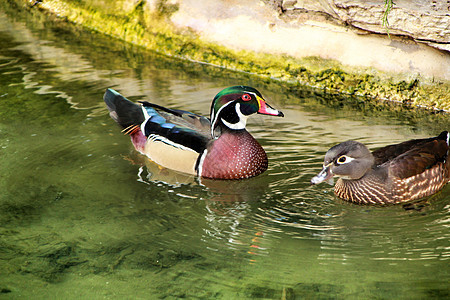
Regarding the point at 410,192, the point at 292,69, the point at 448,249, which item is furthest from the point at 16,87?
the point at 448,249

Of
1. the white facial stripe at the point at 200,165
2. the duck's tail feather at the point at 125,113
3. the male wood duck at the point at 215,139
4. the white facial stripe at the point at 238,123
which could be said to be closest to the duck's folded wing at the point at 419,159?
the male wood duck at the point at 215,139

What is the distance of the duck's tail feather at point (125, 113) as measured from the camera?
6.71 m

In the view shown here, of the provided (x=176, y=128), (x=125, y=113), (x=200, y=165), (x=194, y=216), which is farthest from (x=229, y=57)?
(x=194, y=216)

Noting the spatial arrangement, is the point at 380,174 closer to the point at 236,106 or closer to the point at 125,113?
the point at 236,106

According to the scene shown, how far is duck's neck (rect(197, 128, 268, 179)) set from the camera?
5.98m

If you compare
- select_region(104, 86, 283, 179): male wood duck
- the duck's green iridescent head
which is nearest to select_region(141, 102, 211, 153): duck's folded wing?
select_region(104, 86, 283, 179): male wood duck

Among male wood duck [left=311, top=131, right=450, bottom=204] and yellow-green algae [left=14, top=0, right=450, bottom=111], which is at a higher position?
yellow-green algae [left=14, top=0, right=450, bottom=111]

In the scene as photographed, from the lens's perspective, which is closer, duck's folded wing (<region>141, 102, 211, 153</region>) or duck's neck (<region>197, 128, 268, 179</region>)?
duck's neck (<region>197, 128, 268, 179</region>)

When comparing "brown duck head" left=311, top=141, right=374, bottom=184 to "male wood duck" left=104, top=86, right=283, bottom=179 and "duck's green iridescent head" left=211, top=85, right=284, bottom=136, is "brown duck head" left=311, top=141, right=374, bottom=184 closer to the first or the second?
"male wood duck" left=104, top=86, right=283, bottom=179

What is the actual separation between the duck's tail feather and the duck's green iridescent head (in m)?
0.96

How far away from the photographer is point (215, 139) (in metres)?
6.18

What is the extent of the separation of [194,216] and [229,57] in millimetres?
4431

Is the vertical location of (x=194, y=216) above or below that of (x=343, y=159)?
below

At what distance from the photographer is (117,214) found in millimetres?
5176
